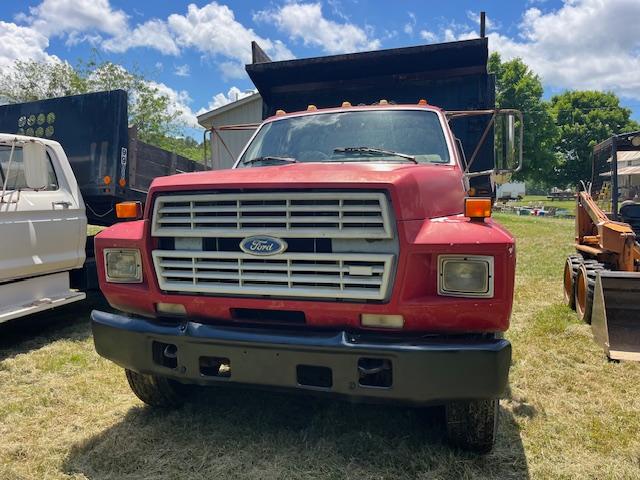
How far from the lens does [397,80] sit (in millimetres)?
6398

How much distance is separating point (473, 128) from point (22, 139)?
4862 millimetres

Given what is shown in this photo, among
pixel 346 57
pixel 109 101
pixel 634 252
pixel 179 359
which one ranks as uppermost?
pixel 346 57

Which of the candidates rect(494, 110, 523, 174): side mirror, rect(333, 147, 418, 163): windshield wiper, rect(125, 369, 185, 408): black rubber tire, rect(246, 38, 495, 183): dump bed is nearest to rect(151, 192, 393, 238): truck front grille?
rect(333, 147, 418, 163): windshield wiper

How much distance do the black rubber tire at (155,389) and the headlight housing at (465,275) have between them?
2.05 meters

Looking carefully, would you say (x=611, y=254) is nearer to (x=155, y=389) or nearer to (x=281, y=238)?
(x=281, y=238)

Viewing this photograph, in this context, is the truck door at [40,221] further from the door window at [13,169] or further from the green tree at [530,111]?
the green tree at [530,111]

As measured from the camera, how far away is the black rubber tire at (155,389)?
Answer: 3543mm

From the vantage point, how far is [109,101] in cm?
652

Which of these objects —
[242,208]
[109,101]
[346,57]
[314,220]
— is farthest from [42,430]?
[346,57]

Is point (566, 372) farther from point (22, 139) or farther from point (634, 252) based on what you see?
point (22, 139)

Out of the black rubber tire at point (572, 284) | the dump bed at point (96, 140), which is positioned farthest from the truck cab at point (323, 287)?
the black rubber tire at point (572, 284)

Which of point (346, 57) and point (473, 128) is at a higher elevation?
point (346, 57)

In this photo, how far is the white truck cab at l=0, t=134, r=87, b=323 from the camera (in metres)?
5.12

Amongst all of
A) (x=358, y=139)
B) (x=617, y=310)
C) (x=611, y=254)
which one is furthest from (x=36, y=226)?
(x=611, y=254)
